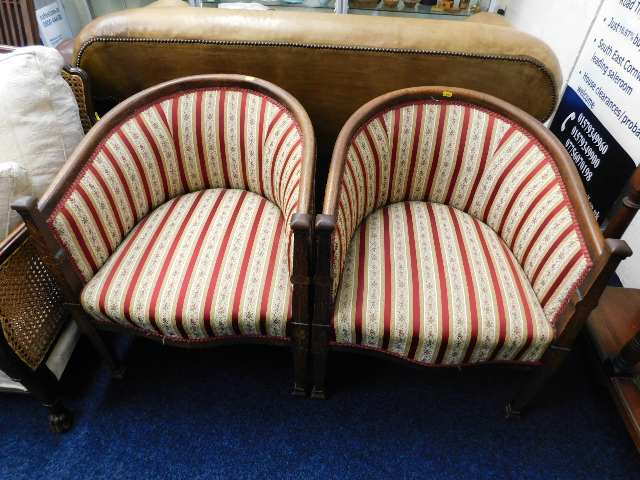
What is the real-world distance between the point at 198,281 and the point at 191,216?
8.5 inches

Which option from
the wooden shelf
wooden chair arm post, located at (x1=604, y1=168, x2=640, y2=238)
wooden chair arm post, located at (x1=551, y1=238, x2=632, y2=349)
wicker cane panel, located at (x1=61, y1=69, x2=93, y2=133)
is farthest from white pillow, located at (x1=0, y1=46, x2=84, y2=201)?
the wooden shelf

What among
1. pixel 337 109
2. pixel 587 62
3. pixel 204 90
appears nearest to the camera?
pixel 204 90

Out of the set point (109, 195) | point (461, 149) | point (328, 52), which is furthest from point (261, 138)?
point (461, 149)

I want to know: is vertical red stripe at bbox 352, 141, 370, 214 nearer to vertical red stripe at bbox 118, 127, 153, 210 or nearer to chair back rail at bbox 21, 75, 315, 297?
chair back rail at bbox 21, 75, 315, 297

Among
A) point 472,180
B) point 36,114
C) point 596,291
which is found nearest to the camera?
point 596,291

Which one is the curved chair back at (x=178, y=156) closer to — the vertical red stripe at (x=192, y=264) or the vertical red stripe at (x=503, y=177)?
the vertical red stripe at (x=192, y=264)

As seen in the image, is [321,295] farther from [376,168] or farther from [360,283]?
[376,168]

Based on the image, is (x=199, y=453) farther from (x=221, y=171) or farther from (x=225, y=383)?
(x=221, y=171)

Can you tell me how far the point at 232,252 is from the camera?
916 mm

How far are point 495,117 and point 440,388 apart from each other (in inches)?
26.5

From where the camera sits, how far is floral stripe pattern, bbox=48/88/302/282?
869mm

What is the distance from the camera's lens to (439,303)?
2.76ft

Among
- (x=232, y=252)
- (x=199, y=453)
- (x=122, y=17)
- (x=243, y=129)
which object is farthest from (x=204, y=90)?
(x=199, y=453)

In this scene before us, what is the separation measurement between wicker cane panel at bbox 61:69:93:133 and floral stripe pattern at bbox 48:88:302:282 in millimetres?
208
